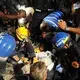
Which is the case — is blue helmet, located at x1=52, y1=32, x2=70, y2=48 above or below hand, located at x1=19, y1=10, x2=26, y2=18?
below

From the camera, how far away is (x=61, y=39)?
4797mm

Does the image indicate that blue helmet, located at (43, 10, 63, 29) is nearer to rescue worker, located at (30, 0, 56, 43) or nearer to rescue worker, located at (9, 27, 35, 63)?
rescue worker, located at (30, 0, 56, 43)

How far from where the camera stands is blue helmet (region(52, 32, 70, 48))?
4.80 metres

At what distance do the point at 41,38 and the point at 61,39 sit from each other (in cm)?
63

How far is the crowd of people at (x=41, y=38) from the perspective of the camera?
4.78 meters

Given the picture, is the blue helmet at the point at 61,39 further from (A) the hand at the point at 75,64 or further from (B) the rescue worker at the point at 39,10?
(B) the rescue worker at the point at 39,10

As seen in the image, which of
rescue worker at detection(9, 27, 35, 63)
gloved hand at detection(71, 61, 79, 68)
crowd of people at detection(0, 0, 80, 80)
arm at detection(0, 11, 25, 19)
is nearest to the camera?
gloved hand at detection(71, 61, 79, 68)

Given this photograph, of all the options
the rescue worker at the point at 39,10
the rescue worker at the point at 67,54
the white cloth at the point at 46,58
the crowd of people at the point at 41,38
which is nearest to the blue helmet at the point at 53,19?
the crowd of people at the point at 41,38

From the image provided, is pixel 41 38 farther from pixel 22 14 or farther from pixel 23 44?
pixel 22 14

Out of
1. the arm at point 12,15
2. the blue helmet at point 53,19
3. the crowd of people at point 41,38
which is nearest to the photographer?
the crowd of people at point 41,38

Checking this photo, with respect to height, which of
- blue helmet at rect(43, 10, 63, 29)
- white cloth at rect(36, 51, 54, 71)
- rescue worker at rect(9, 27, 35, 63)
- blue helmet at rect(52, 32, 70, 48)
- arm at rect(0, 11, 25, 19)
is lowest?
white cloth at rect(36, 51, 54, 71)

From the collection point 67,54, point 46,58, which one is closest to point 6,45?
Result: point 46,58

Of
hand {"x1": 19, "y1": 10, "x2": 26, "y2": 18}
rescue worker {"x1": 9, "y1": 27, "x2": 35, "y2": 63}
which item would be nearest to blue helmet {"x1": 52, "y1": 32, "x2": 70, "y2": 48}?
rescue worker {"x1": 9, "y1": 27, "x2": 35, "y2": 63}

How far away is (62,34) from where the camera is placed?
4836 millimetres
